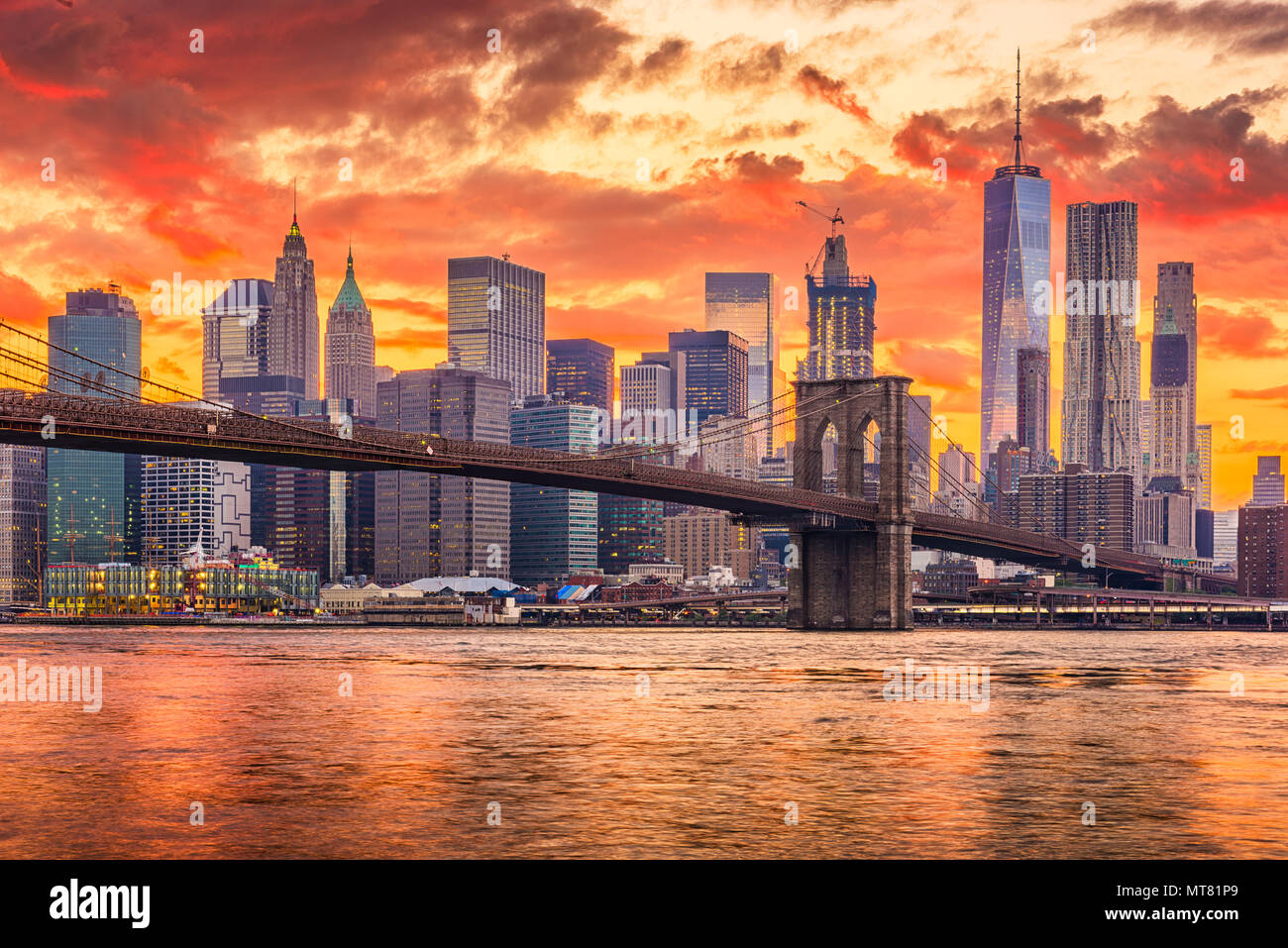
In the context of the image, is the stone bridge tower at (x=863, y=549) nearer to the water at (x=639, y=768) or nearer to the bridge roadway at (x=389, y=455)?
the bridge roadway at (x=389, y=455)

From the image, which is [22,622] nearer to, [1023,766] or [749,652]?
[749,652]

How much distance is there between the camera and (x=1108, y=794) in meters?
24.6

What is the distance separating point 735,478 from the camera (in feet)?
367

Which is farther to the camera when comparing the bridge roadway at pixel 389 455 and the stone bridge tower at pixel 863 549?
the stone bridge tower at pixel 863 549

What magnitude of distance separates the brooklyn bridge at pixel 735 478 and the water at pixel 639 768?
1971cm

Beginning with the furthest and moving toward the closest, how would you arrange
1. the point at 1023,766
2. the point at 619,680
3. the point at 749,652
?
the point at 749,652 < the point at 619,680 < the point at 1023,766

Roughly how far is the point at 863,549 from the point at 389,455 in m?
42.5

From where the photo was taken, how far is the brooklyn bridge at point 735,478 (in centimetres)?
7044

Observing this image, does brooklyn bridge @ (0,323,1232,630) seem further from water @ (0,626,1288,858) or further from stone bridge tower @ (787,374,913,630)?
water @ (0,626,1288,858)

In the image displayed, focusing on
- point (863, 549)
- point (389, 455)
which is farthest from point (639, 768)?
point (863, 549)

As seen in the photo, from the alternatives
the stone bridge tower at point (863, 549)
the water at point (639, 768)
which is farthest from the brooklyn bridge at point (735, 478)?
the water at point (639, 768)
